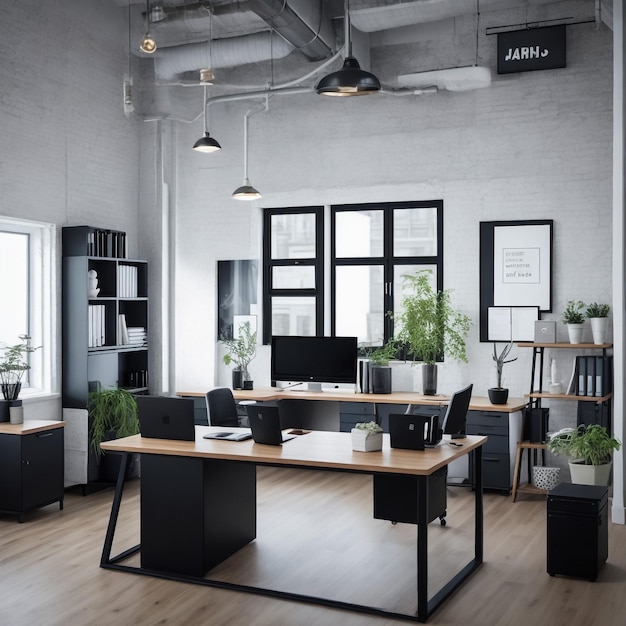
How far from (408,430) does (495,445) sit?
2.57m

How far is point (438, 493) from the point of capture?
5.00m

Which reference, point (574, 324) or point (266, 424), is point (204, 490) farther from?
point (574, 324)

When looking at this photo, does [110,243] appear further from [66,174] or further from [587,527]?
[587,527]

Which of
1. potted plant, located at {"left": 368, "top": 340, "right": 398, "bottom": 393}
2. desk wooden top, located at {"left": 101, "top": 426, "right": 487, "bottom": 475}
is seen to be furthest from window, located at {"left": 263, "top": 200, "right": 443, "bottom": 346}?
desk wooden top, located at {"left": 101, "top": 426, "right": 487, "bottom": 475}

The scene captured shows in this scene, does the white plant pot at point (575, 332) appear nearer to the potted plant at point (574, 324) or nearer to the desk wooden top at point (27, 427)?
the potted plant at point (574, 324)

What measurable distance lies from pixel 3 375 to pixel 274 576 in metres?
3.17

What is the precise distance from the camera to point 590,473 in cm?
634

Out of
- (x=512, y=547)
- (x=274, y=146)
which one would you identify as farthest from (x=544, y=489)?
(x=274, y=146)

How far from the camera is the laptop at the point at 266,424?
491cm

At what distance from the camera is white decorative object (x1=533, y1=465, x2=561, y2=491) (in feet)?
23.1

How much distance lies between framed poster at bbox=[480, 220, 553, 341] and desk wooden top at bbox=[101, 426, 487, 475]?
2.56m

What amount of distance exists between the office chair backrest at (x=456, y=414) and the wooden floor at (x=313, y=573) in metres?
0.84

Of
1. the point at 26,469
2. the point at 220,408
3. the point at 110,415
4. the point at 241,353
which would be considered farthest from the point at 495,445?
the point at 26,469

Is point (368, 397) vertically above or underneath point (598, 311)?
underneath
